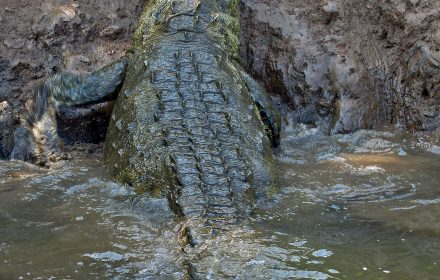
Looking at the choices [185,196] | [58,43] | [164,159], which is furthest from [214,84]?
[58,43]

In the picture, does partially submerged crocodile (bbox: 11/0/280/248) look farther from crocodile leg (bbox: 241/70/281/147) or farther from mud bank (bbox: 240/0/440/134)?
mud bank (bbox: 240/0/440/134)

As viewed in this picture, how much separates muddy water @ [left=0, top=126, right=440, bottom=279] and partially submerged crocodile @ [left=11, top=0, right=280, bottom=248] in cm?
16

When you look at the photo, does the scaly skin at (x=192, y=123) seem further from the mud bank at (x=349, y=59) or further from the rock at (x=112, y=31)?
the mud bank at (x=349, y=59)

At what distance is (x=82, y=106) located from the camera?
5777 millimetres

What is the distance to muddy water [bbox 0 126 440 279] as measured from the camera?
3533 mm

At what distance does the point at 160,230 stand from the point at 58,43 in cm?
294

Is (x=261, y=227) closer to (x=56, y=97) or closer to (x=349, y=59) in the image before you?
(x=56, y=97)

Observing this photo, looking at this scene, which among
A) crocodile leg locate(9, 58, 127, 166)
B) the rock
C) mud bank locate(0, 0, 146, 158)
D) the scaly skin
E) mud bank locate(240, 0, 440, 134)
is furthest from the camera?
the rock

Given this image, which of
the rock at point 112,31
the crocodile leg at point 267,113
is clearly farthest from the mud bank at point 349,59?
the rock at point 112,31

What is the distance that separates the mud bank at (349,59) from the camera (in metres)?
6.14

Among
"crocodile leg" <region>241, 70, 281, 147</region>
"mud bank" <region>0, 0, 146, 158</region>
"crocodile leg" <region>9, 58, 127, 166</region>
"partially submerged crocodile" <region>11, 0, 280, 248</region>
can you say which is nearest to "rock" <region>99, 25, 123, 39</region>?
"mud bank" <region>0, 0, 146, 158</region>

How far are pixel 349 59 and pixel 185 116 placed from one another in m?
2.01

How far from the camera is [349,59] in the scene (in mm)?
6301

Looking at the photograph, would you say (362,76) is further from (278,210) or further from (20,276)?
(20,276)
